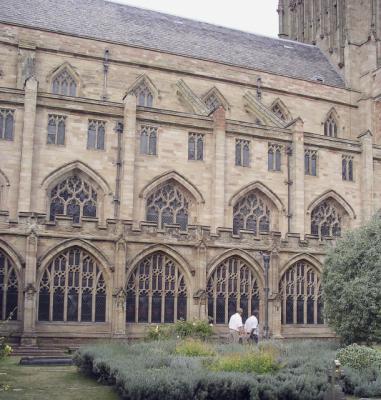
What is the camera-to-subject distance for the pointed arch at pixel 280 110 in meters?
43.8

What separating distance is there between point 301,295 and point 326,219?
447 inches

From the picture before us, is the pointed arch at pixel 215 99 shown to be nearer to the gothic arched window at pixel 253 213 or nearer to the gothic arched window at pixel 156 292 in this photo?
the gothic arched window at pixel 253 213

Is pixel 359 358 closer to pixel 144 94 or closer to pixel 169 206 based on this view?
pixel 169 206

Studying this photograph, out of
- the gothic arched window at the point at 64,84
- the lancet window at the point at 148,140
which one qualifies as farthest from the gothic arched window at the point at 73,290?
the gothic arched window at the point at 64,84

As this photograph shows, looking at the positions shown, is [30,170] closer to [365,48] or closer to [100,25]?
[100,25]

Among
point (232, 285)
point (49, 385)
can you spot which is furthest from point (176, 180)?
point (49, 385)

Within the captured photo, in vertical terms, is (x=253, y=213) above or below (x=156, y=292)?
above

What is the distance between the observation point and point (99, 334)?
79.8ft

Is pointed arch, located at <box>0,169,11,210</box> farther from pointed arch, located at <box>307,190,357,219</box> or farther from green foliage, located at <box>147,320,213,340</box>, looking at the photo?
pointed arch, located at <box>307,190,357,219</box>

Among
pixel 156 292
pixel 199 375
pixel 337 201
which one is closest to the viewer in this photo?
pixel 199 375

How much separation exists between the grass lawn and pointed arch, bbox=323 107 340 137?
31.9 m

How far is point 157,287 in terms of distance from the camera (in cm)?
2588

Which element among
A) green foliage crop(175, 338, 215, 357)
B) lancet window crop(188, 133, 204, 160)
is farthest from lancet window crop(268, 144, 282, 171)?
green foliage crop(175, 338, 215, 357)

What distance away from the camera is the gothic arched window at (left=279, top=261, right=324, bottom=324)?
28078 millimetres
